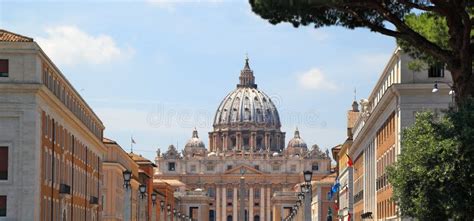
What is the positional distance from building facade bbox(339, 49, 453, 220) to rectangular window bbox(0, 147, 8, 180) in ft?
54.2

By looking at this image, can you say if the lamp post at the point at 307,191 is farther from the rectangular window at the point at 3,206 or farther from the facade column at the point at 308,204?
the rectangular window at the point at 3,206

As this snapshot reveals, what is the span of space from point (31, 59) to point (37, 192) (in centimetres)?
581

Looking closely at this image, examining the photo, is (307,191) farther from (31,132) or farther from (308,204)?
(31,132)

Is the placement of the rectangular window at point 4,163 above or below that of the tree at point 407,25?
below

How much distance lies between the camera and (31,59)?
50781 mm

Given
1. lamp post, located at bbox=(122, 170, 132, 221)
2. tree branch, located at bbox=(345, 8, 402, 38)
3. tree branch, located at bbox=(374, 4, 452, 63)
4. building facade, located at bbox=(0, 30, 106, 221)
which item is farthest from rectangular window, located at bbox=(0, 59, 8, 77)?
tree branch, located at bbox=(374, 4, 452, 63)

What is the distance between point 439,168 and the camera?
1244 inches

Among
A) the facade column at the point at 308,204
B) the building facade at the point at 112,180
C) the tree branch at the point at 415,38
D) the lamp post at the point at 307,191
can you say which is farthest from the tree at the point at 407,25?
the building facade at the point at 112,180

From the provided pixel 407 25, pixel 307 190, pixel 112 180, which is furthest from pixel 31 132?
pixel 112 180

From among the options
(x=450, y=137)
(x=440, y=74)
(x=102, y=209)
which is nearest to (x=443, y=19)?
(x=450, y=137)

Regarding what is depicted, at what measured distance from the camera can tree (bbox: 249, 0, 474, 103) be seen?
30.1 m

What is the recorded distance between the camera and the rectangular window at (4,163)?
50156 mm

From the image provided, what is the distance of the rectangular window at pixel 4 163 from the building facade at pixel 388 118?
16.5 meters

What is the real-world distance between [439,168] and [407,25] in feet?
13.3
